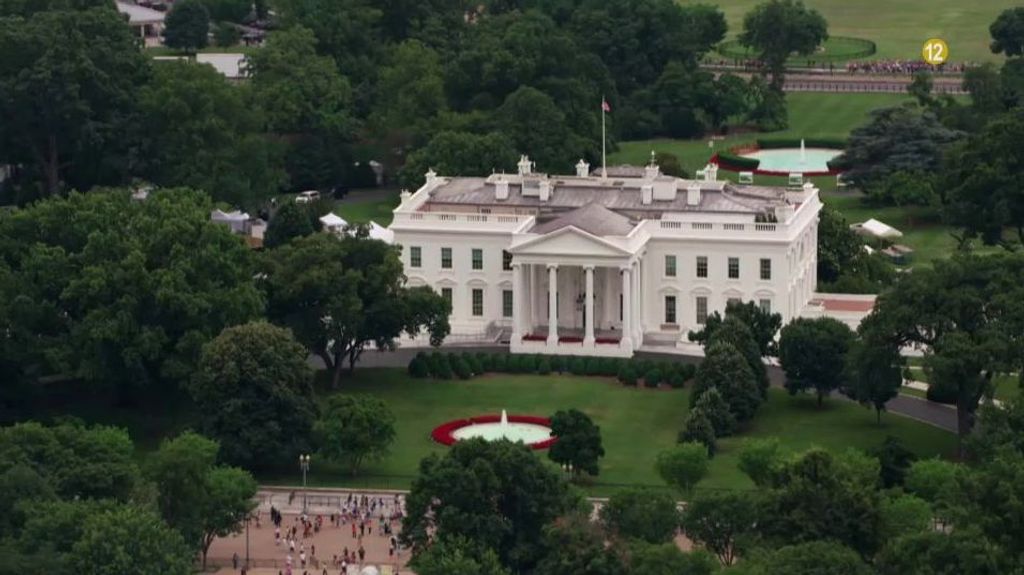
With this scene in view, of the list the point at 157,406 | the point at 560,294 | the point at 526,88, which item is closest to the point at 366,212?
the point at 526,88

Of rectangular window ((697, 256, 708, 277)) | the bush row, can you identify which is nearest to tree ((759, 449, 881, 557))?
the bush row

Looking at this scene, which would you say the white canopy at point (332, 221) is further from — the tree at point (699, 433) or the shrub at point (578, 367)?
the tree at point (699, 433)

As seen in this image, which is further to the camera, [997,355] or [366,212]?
[366,212]

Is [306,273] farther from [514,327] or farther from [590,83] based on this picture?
[590,83]

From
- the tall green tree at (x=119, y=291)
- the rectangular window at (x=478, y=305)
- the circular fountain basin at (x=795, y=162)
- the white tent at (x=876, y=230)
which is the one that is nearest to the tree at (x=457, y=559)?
the tall green tree at (x=119, y=291)

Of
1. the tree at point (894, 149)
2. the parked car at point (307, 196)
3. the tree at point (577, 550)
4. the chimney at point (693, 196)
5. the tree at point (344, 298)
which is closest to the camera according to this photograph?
the tree at point (577, 550)

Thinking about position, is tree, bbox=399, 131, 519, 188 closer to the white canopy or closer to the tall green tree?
the white canopy
